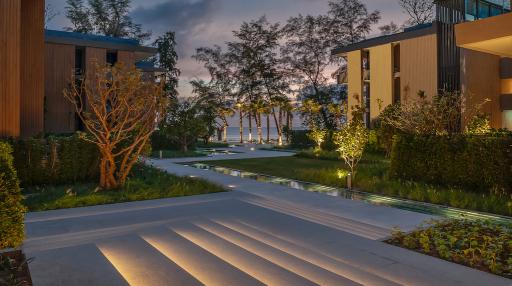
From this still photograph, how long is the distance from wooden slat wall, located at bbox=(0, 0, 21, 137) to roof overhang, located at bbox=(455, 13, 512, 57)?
9.88m

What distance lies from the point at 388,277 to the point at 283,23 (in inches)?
1508

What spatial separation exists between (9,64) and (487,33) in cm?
1035

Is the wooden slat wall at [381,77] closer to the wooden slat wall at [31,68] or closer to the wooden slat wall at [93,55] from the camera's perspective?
the wooden slat wall at [93,55]

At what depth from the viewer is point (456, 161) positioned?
10.1 meters

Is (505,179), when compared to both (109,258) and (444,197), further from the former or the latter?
(109,258)

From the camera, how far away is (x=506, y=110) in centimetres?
2250

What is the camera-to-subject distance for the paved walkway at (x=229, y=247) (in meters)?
4.50

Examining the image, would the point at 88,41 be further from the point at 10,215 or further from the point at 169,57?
the point at 169,57

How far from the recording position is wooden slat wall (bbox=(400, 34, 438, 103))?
69.3 ft

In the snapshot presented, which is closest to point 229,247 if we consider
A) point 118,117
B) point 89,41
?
point 118,117

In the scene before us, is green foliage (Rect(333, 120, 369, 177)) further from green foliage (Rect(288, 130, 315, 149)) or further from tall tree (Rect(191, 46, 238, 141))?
tall tree (Rect(191, 46, 238, 141))

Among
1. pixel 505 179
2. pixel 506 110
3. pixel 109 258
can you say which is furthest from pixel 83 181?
pixel 506 110

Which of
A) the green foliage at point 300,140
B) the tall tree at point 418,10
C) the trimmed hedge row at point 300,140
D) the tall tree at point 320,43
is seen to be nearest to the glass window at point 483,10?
the tall tree at point 418,10

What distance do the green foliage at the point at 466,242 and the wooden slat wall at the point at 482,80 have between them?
48.7ft
